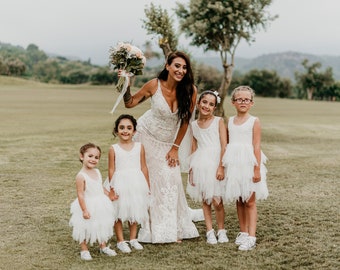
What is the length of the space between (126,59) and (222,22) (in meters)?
19.7

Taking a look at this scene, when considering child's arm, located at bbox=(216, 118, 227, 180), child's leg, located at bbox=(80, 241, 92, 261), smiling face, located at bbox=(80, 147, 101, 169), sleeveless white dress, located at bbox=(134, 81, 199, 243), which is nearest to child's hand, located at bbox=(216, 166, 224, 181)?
child's arm, located at bbox=(216, 118, 227, 180)

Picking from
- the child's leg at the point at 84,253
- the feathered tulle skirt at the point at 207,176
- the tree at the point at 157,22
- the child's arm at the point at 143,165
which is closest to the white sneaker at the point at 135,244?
the child's leg at the point at 84,253

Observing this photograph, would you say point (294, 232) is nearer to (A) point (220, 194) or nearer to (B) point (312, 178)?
(A) point (220, 194)

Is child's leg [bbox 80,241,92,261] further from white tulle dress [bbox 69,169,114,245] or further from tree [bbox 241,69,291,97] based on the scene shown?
tree [bbox 241,69,291,97]

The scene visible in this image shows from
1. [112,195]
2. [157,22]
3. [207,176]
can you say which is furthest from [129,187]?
[157,22]

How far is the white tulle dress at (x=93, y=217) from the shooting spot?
5.48 metres

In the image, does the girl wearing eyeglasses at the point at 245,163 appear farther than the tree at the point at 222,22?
No

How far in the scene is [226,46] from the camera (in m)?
25.8

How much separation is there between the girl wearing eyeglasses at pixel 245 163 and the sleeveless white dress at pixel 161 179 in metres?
0.75

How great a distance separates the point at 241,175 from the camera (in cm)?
593

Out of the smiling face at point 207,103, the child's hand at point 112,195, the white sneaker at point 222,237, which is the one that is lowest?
the white sneaker at point 222,237

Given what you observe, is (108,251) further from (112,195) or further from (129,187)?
(129,187)

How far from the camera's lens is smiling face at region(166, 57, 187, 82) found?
598 cm

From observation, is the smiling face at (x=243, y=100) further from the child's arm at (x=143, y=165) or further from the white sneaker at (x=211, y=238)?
the white sneaker at (x=211, y=238)
